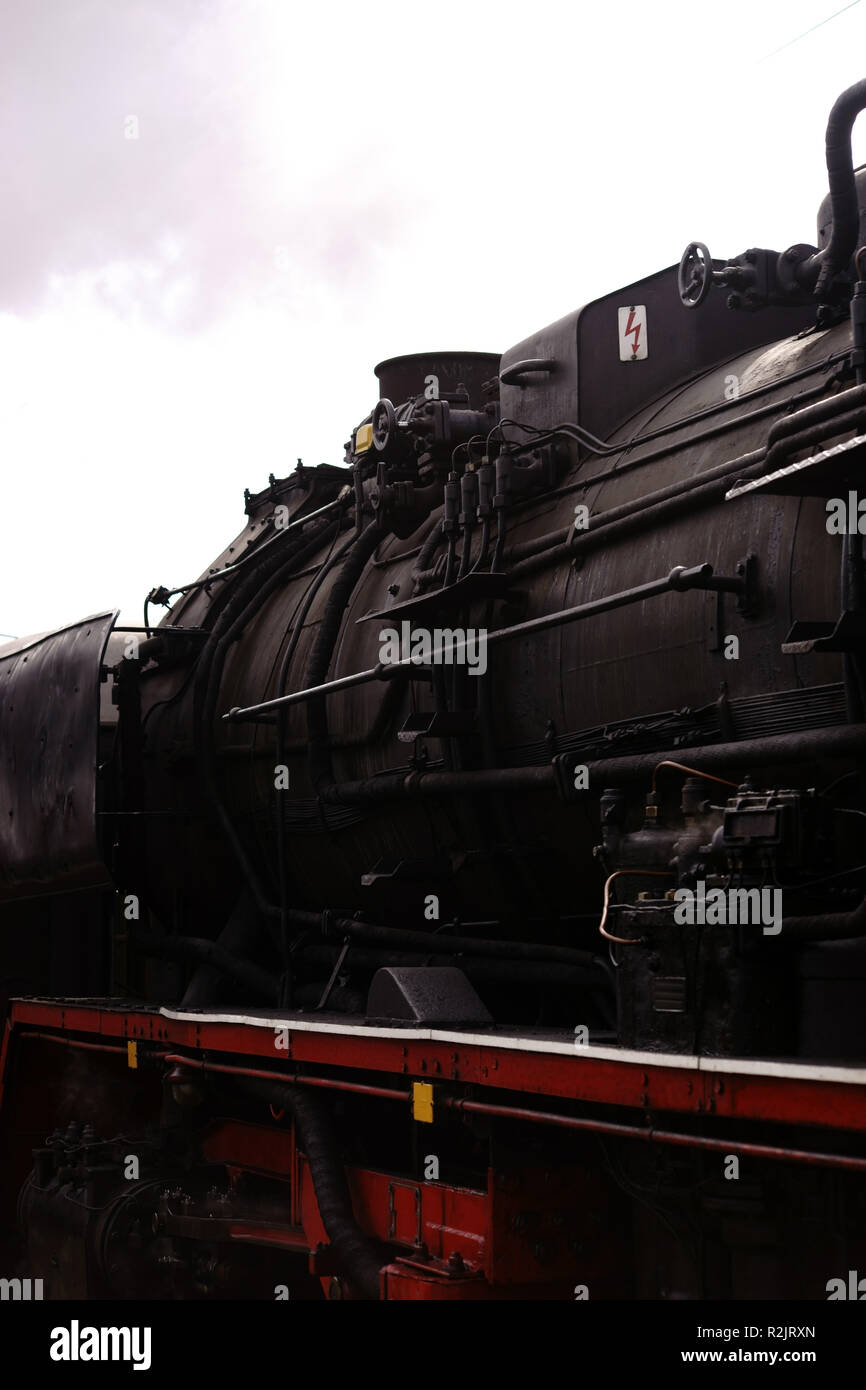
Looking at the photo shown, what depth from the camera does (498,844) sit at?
6203 millimetres

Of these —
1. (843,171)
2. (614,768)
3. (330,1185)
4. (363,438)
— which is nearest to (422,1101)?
(330,1185)

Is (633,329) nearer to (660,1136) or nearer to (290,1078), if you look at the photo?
(660,1136)

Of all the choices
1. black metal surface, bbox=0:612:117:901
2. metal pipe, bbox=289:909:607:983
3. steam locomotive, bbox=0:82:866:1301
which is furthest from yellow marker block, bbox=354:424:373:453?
metal pipe, bbox=289:909:607:983

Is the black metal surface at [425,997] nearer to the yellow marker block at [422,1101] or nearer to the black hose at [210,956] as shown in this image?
the yellow marker block at [422,1101]

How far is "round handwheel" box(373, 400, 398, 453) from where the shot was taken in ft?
23.8

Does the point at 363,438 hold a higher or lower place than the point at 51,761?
higher

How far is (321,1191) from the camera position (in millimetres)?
6691

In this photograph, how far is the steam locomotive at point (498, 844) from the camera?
442cm

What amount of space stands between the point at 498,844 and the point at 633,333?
2106mm

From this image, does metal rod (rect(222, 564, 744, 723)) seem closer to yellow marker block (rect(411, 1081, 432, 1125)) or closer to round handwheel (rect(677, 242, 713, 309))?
round handwheel (rect(677, 242, 713, 309))

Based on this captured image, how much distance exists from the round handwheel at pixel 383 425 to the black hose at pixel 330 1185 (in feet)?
9.47
